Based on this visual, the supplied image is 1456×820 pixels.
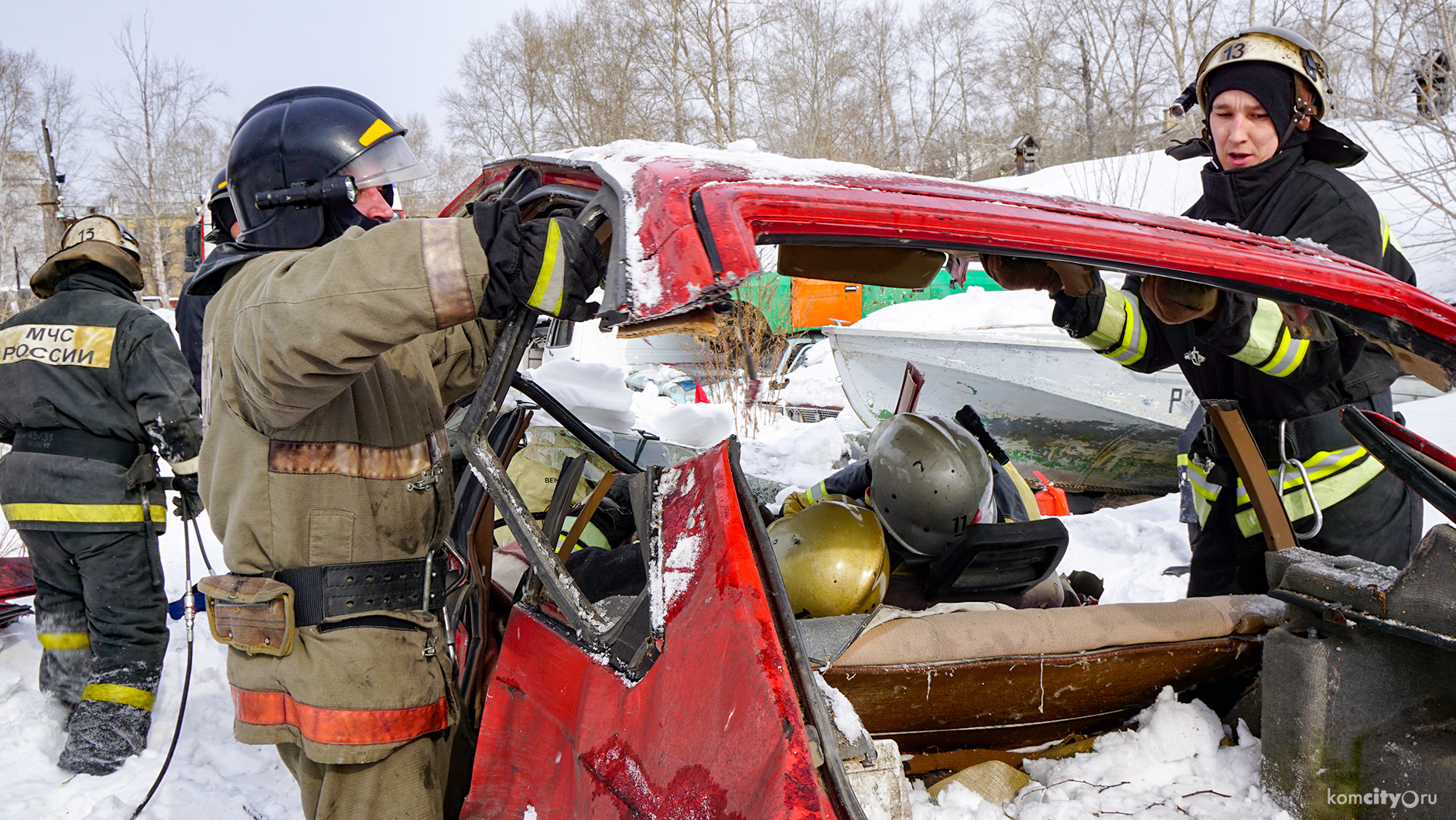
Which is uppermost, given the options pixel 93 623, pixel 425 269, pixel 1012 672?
pixel 425 269

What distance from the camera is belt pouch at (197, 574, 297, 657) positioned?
5.39ft

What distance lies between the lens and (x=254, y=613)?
1.66 meters

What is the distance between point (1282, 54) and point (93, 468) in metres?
4.60

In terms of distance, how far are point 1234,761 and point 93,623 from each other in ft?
13.6

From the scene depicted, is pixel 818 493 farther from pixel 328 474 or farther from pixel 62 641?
pixel 62 641

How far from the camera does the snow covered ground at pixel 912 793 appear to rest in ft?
5.27

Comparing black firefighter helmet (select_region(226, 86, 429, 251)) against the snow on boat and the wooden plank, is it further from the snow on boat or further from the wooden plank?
the snow on boat

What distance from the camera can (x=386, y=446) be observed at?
1775 mm

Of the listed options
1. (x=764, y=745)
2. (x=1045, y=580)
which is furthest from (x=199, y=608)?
(x=764, y=745)

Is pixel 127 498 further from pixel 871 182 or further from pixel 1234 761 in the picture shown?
pixel 1234 761

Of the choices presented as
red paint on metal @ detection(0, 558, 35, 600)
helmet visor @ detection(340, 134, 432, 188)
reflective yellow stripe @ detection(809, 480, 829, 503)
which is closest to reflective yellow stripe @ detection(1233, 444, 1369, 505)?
reflective yellow stripe @ detection(809, 480, 829, 503)

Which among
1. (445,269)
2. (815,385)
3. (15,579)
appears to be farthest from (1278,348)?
(815,385)

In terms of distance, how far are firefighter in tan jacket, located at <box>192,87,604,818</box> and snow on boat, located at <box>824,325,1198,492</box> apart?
20.9 ft

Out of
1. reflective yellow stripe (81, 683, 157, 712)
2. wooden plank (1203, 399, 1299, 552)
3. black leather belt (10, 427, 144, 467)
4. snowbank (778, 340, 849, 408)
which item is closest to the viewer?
wooden plank (1203, 399, 1299, 552)
